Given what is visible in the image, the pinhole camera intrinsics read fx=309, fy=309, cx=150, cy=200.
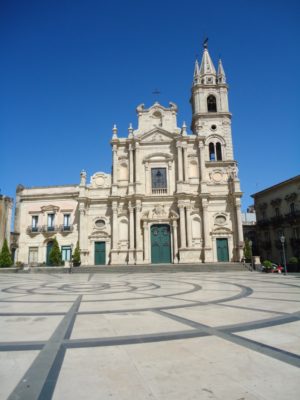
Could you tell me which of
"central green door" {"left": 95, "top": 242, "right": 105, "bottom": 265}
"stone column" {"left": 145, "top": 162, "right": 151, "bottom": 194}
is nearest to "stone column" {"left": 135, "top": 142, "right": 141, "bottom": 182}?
"stone column" {"left": 145, "top": 162, "right": 151, "bottom": 194}

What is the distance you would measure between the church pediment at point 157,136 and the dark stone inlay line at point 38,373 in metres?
33.3

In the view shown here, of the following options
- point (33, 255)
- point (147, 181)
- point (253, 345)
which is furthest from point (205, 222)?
point (253, 345)

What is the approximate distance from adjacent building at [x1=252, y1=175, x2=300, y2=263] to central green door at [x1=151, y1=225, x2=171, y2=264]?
48.8ft

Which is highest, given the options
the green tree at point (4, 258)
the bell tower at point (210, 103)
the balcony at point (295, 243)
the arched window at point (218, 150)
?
the bell tower at point (210, 103)

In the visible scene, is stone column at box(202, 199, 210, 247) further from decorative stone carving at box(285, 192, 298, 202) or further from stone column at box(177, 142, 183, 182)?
decorative stone carving at box(285, 192, 298, 202)

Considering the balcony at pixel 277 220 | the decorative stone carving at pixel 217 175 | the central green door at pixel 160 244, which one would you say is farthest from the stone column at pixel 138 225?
the balcony at pixel 277 220

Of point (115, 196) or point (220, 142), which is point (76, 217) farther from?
point (220, 142)

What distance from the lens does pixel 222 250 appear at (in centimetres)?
3438

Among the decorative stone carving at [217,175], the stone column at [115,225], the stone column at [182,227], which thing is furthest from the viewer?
the decorative stone carving at [217,175]

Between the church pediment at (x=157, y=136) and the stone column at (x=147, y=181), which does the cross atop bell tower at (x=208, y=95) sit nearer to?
the church pediment at (x=157, y=136)

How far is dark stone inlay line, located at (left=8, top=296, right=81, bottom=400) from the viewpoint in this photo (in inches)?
124

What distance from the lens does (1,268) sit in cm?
3066

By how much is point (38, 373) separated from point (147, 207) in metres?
31.8

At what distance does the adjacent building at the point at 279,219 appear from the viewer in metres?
37.3
